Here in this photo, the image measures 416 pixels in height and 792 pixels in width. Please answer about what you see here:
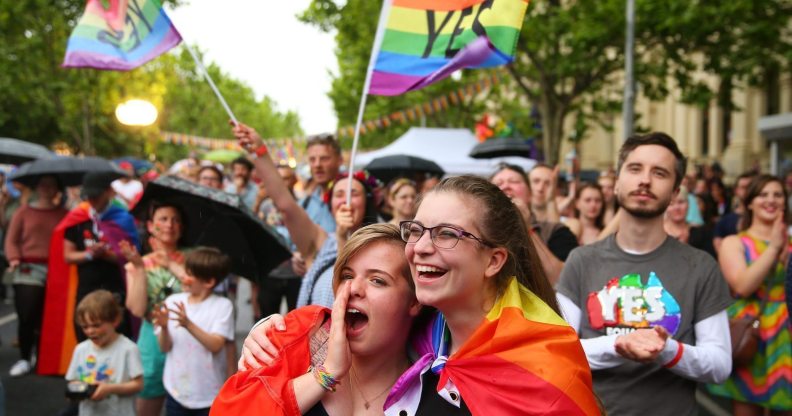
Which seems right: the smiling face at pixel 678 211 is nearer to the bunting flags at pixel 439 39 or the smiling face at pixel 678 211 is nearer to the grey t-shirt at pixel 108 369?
the bunting flags at pixel 439 39

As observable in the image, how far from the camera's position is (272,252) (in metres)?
5.15

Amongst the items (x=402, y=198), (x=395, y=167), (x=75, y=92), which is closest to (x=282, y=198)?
(x=402, y=198)

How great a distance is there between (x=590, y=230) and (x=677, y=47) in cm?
1174

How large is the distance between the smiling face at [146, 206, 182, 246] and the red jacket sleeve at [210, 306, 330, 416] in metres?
3.10

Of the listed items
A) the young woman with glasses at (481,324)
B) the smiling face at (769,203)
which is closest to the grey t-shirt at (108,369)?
the young woman with glasses at (481,324)

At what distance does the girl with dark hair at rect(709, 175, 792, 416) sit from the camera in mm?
4723

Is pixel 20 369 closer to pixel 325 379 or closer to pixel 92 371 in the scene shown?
pixel 92 371

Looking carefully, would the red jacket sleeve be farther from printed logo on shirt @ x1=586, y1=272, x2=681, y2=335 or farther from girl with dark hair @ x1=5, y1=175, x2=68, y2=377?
girl with dark hair @ x1=5, y1=175, x2=68, y2=377

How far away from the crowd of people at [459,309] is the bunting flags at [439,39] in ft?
2.60

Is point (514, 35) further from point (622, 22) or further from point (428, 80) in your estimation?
point (622, 22)

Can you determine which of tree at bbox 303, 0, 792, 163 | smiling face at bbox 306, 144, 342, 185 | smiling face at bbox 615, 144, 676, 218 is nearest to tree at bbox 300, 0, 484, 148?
tree at bbox 303, 0, 792, 163

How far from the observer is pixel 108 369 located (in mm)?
4863

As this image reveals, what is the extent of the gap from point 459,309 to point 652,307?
1.32m

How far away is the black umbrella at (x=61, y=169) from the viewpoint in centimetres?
818
